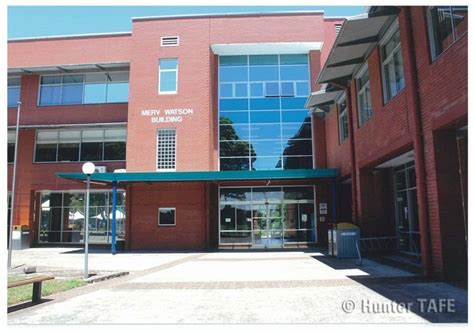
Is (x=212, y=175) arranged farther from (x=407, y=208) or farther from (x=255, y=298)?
(x=255, y=298)

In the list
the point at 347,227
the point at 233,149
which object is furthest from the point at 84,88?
the point at 347,227

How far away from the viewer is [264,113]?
75.4 ft

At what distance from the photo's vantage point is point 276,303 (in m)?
7.35

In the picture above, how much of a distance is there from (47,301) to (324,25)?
20.5m

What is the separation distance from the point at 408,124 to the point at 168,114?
14096mm

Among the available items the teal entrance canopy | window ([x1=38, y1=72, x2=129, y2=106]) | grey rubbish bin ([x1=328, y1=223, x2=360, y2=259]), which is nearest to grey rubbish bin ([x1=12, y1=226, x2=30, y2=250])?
A: the teal entrance canopy

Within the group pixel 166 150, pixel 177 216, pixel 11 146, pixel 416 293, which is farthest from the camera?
pixel 11 146

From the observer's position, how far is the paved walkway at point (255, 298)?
632cm

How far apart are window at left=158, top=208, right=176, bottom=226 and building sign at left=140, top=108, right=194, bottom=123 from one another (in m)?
4.74

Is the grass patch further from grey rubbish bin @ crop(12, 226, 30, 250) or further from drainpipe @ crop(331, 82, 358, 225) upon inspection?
grey rubbish bin @ crop(12, 226, 30, 250)

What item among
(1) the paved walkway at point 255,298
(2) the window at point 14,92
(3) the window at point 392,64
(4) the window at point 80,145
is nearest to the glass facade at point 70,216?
(4) the window at point 80,145

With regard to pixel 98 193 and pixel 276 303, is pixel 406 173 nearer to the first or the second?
pixel 276 303

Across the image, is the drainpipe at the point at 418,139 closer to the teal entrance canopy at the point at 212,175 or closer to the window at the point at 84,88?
the teal entrance canopy at the point at 212,175

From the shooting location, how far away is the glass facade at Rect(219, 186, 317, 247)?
2180cm
